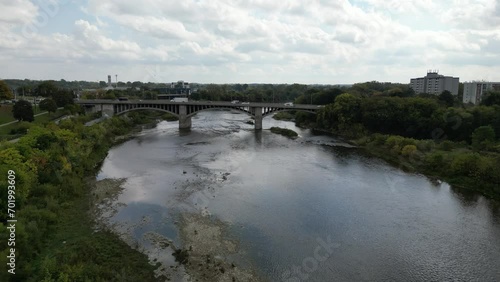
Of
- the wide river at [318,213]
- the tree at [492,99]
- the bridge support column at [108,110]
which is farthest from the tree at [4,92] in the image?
the tree at [492,99]

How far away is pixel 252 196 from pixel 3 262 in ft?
54.7

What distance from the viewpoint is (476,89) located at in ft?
330

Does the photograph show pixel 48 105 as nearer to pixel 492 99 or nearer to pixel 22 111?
pixel 22 111

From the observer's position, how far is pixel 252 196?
2794cm

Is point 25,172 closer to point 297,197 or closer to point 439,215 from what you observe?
point 297,197

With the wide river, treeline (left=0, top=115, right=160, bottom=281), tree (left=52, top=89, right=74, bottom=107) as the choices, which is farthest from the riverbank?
tree (left=52, top=89, right=74, bottom=107)

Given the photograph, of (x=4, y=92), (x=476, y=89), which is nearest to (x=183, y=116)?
(x=4, y=92)

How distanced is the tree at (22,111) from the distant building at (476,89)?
103438 millimetres

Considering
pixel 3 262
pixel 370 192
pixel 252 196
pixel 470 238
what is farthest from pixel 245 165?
pixel 3 262

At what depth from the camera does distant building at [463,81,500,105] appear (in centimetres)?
9944

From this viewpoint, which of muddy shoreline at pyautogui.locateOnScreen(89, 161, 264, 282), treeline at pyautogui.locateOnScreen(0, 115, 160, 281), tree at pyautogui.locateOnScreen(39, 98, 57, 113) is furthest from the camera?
tree at pyautogui.locateOnScreen(39, 98, 57, 113)

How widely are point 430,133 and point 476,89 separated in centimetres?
6713

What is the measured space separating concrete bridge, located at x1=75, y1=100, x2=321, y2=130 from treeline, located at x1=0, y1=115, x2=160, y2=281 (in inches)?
1327

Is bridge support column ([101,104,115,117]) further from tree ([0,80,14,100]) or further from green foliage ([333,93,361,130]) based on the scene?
green foliage ([333,93,361,130])
